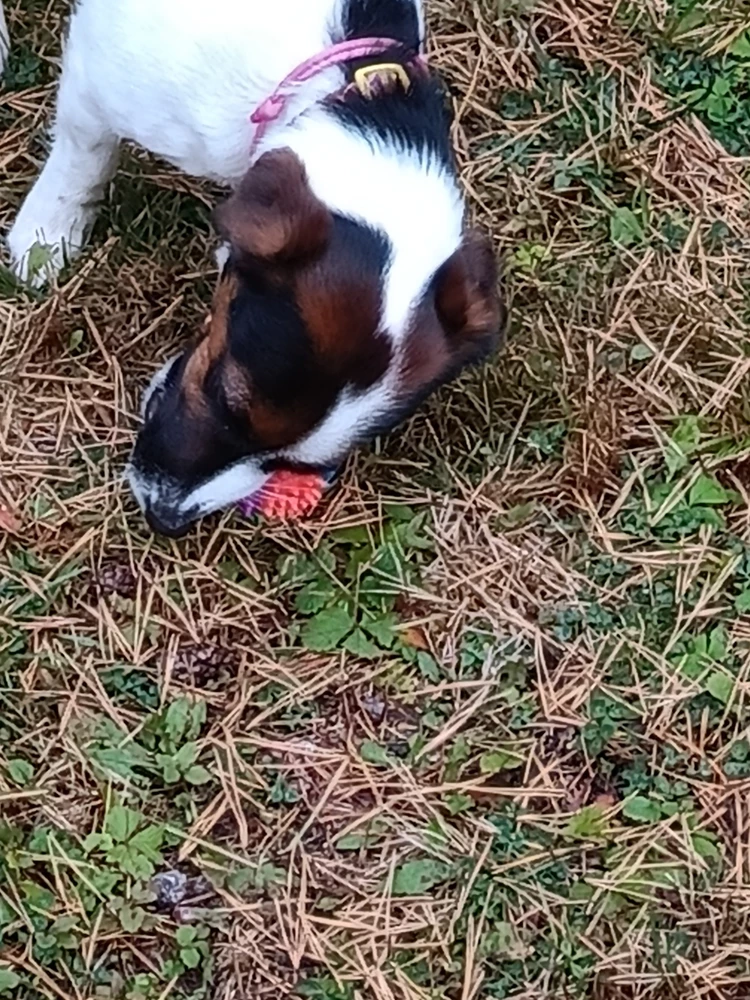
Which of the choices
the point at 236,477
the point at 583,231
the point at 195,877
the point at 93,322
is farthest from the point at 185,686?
the point at 583,231

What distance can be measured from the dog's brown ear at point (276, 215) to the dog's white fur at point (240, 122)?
0.05 meters

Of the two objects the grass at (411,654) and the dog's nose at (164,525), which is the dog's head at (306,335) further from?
the grass at (411,654)

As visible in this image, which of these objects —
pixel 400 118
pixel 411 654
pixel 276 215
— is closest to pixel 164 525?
pixel 411 654

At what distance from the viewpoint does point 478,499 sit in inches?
124

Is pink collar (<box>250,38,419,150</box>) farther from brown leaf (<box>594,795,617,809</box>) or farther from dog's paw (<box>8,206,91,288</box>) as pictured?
brown leaf (<box>594,795,617,809</box>)

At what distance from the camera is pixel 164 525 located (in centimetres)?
275

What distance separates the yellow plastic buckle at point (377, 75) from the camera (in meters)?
2.44

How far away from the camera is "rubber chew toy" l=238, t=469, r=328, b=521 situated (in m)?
2.86

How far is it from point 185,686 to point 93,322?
775mm

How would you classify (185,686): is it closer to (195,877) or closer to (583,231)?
(195,877)

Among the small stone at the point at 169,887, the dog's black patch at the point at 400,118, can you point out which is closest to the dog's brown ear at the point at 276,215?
the dog's black patch at the point at 400,118

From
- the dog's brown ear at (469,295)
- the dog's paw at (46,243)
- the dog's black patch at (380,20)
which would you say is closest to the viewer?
the dog's brown ear at (469,295)

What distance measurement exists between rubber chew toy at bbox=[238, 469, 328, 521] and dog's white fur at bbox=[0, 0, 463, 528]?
184mm

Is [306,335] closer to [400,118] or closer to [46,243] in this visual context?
[400,118]
